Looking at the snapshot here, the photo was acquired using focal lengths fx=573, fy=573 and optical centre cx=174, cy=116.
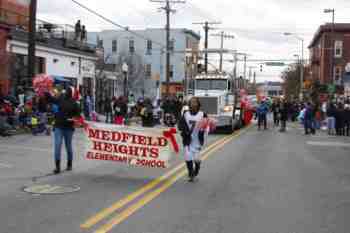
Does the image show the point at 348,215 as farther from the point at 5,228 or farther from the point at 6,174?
the point at 6,174

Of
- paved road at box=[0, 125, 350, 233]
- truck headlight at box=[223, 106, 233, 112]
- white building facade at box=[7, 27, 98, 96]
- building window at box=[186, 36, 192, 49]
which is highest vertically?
building window at box=[186, 36, 192, 49]

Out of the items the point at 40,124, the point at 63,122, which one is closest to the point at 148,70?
the point at 40,124

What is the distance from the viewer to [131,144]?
11.5 meters

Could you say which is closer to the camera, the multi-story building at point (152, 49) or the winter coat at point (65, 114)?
the winter coat at point (65, 114)

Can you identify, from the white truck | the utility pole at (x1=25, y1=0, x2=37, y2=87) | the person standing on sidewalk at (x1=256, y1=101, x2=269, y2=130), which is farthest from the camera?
the person standing on sidewalk at (x1=256, y1=101, x2=269, y2=130)

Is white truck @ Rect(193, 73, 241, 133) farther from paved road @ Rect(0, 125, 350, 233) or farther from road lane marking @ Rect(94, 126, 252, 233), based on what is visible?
road lane marking @ Rect(94, 126, 252, 233)

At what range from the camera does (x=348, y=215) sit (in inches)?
329

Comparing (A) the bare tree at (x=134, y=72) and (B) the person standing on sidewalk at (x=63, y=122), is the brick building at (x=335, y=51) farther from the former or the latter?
(B) the person standing on sidewalk at (x=63, y=122)

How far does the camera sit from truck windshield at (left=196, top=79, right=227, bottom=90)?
1144 inches

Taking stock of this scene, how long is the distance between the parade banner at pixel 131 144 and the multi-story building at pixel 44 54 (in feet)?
42.1

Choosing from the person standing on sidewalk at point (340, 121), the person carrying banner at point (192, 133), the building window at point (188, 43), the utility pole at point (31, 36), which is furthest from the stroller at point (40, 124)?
the building window at point (188, 43)

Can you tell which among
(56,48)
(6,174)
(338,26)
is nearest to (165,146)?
(6,174)

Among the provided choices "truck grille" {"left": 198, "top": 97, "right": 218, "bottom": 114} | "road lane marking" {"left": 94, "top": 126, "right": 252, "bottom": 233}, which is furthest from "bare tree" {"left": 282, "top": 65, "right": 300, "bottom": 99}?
"road lane marking" {"left": 94, "top": 126, "right": 252, "bottom": 233}

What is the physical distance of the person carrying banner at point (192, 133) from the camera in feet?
36.9
